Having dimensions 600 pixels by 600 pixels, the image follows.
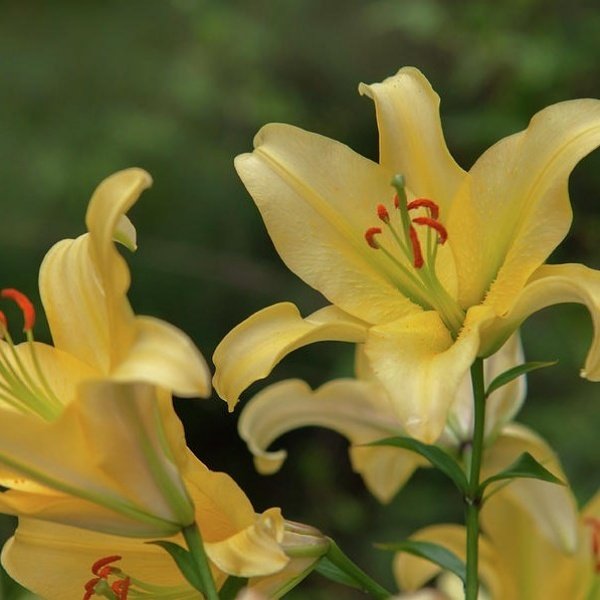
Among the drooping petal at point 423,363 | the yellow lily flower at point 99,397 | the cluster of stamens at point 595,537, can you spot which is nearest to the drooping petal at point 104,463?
the yellow lily flower at point 99,397

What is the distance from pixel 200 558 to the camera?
1.95ft

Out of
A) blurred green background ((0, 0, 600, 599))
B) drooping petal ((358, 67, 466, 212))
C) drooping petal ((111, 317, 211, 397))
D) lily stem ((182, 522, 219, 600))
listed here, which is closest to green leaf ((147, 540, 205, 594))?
lily stem ((182, 522, 219, 600))

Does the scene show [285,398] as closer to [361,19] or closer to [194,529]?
[194,529]

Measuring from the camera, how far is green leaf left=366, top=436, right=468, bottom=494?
2.28ft

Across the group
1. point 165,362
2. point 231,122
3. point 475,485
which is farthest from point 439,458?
point 231,122

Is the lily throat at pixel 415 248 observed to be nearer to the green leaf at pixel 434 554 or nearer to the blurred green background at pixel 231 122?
the green leaf at pixel 434 554

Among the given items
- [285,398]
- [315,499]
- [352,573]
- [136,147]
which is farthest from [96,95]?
[352,573]

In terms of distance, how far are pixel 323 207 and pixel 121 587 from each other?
0.73ft

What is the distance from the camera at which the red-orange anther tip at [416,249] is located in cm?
69

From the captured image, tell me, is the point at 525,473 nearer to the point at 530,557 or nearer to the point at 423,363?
the point at 423,363

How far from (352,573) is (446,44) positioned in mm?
2303

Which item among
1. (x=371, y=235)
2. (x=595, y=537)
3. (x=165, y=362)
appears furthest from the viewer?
(x=595, y=537)

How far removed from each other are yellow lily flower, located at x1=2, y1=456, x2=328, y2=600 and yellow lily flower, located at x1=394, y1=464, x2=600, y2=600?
0.22 metres

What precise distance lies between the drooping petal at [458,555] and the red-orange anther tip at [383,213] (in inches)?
9.7
